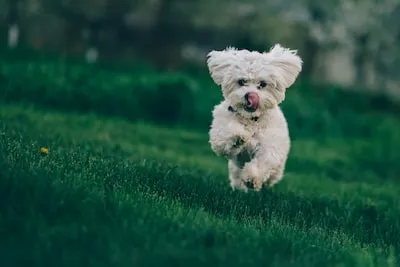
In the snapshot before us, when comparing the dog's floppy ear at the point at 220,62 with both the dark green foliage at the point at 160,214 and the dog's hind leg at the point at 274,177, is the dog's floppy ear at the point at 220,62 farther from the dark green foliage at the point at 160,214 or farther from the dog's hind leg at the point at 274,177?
the dog's hind leg at the point at 274,177

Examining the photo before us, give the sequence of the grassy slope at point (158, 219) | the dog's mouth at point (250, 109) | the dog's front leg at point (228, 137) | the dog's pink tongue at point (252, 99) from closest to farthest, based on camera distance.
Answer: the grassy slope at point (158, 219), the dog's pink tongue at point (252, 99), the dog's mouth at point (250, 109), the dog's front leg at point (228, 137)

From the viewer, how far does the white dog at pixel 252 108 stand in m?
6.82

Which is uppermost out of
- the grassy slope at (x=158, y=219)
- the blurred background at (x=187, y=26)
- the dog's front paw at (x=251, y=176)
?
the blurred background at (x=187, y=26)

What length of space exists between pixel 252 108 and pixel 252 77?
0.92ft

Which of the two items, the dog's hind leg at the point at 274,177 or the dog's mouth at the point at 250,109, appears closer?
the dog's mouth at the point at 250,109

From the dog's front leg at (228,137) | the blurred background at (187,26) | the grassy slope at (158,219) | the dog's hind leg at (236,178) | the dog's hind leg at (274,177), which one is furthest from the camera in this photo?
the blurred background at (187,26)

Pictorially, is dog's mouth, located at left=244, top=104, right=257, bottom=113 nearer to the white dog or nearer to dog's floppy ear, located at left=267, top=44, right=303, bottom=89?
the white dog

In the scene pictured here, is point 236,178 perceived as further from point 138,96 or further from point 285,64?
point 138,96

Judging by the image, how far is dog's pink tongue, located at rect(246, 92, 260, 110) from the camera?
265 inches

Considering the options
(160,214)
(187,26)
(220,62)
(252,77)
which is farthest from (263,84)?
(187,26)

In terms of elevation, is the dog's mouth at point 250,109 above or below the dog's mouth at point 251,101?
below

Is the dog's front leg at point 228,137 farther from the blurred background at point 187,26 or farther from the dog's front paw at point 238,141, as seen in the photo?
the blurred background at point 187,26

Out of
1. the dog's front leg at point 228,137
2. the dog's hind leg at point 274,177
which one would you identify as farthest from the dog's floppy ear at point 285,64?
the dog's hind leg at point 274,177

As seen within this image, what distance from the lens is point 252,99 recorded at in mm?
6750
